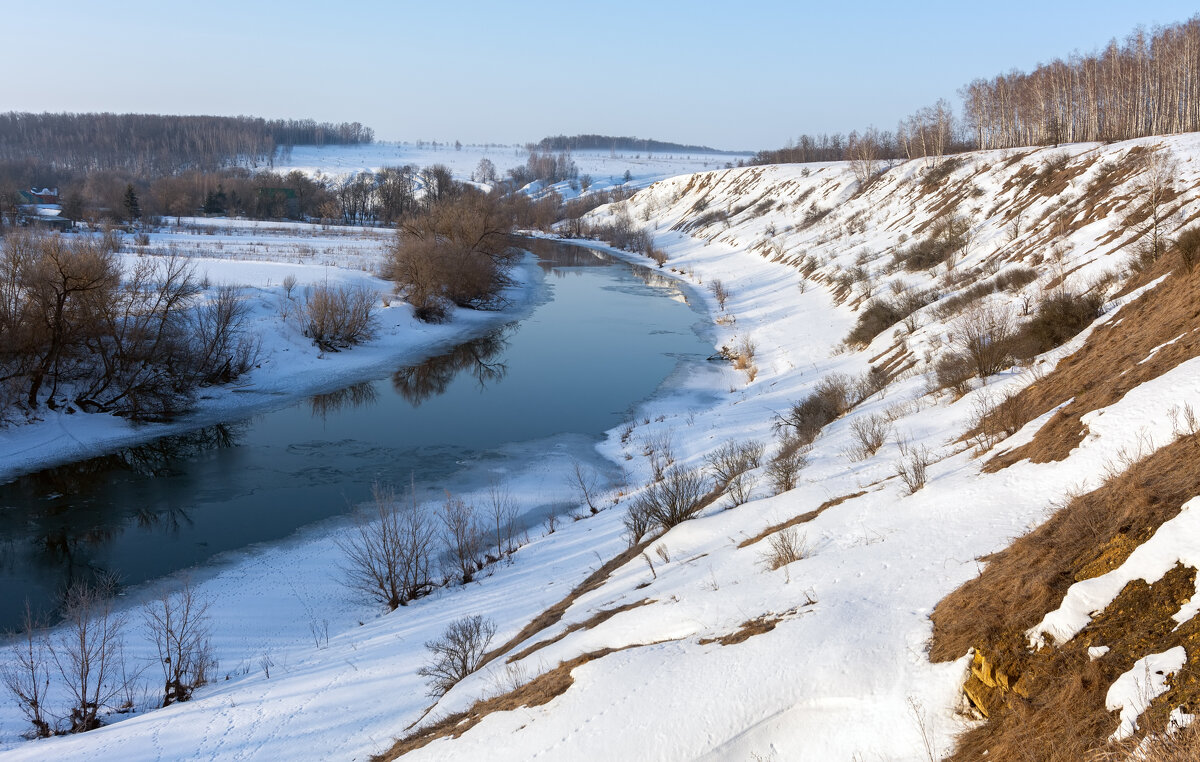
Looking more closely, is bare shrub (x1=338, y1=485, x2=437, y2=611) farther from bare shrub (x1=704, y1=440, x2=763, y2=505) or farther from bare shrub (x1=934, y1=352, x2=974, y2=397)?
bare shrub (x1=934, y1=352, x2=974, y2=397)

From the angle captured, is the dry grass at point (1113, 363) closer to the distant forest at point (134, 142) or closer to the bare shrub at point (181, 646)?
the bare shrub at point (181, 646)

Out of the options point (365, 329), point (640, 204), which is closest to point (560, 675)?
point (365, 329)

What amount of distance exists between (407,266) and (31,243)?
17332 millimetres

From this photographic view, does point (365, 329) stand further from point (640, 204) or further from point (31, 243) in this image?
point (640, 204)

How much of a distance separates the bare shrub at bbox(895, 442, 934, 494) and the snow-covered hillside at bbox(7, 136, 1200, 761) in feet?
0.20

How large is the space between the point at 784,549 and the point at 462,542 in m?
7.56

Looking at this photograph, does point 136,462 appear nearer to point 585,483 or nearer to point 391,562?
point 391,562

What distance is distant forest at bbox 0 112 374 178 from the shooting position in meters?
143

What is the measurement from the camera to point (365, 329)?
105 feet

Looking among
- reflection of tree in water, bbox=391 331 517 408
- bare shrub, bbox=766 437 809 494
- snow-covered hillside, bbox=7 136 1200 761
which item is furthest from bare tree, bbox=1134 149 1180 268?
reflection of tree in water, bbox=391 331 517 408

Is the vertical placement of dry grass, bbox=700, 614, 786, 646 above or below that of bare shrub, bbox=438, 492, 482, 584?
above

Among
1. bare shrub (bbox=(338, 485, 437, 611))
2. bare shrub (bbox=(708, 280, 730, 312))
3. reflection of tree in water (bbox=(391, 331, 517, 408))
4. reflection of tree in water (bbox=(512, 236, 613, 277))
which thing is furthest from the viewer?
reflection of tree in water (bbox=(512, 236, 613, 277))

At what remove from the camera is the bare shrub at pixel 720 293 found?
40769 mm

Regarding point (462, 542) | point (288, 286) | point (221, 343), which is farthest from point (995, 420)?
point (288, 286)
